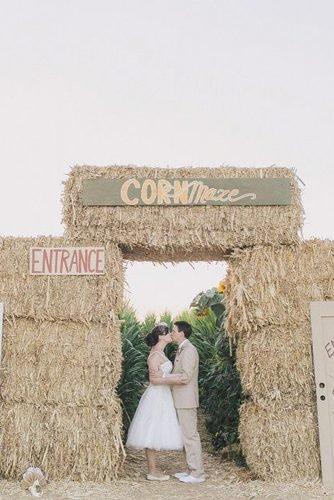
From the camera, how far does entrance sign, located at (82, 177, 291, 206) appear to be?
6.38 metres

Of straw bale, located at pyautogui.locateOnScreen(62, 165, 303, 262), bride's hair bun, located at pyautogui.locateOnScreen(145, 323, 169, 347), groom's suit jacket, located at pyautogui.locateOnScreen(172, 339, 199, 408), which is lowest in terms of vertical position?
groom's suit jacket, located at pyautogui.locateOnScreen(172, 339, 199, 408)

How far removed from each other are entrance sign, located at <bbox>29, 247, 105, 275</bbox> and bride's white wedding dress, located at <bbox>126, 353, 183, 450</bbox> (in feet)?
4.91

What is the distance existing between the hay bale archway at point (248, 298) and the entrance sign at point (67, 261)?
0.10 meters

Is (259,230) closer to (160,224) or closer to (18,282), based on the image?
(160,224)

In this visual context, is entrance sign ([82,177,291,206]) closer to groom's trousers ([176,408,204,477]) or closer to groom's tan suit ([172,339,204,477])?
groom's tan suit ([172,339,204,477])

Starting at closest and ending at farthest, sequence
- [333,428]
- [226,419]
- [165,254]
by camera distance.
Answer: [333,428], [165,254], [226,419]

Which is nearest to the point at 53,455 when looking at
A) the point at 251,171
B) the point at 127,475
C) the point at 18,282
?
the point at 127,475

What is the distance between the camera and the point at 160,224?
20.9 ft

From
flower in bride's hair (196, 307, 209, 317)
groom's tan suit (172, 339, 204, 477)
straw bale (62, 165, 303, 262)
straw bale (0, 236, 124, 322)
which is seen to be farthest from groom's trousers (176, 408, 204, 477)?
flower in bride's hair (196, 307, 209, 317)

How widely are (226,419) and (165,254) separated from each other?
9.20 feet

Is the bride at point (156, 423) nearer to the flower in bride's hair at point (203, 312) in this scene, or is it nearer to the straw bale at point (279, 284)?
the straw bale at point (279, 284)

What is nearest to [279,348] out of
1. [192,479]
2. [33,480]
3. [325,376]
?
[325,376]

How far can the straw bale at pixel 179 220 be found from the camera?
6.37 m

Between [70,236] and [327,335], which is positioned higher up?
[70,236]
